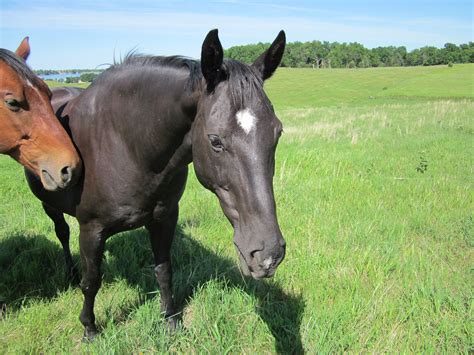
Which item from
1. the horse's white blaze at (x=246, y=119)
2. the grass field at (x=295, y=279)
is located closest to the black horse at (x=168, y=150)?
the horse's white blaze at (x=246, y=119)

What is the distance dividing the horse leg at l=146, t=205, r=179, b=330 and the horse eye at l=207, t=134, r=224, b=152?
1.33 m

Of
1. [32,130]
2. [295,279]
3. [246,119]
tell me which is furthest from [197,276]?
[246,119]

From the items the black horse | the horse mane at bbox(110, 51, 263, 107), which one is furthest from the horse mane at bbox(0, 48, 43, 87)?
the horse mane at bbox(110, 51, 263, 107)

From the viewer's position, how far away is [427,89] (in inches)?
1464

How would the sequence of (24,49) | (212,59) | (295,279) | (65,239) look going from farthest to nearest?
(65,239), (295,279), (24,49), (212,59)

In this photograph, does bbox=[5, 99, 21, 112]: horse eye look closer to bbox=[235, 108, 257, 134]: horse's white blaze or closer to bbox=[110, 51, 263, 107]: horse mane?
bbox=[110, 51, 263, 107]: horse mane

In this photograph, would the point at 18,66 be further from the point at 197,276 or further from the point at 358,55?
the point at 358,55

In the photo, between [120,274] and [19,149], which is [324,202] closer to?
[120,274]

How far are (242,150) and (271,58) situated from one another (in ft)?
2.18

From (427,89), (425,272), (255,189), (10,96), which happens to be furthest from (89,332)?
(427,89)

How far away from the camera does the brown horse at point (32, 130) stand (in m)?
2.42

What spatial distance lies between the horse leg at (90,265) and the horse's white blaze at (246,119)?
159 cm

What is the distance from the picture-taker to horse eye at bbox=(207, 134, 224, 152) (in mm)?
1773

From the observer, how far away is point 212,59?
1813mm
